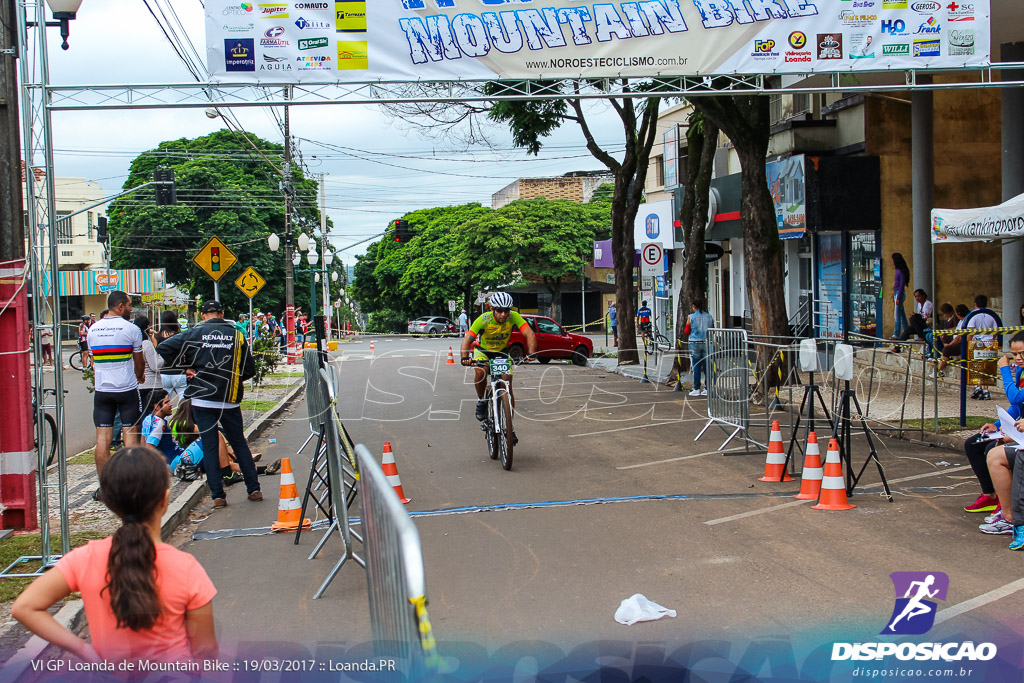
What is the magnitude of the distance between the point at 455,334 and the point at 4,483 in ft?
183

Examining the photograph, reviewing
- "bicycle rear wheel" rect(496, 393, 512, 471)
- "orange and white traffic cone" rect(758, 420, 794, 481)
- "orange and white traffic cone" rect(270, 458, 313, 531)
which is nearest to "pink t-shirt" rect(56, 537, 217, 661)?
"orange and white traffic cone" rect(270, 458, 313, 531)

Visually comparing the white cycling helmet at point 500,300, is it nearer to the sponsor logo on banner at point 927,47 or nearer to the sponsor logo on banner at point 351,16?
the sponsor logo on banner at point 351,16

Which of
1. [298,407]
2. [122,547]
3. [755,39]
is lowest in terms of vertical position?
[298,407]

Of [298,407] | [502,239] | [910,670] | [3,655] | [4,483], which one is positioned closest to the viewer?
[910,670]

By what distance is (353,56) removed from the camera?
34.4 ft

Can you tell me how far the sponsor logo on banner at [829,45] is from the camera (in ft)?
35.6

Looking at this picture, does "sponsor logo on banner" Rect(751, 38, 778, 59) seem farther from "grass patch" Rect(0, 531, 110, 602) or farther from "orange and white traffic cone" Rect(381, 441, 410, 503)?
"grass patch" Rect(0, 531, 110, 602)

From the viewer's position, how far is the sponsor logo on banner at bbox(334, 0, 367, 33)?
34.1 ft

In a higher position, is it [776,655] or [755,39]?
[755,39]

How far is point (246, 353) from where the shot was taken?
9578 millimetres

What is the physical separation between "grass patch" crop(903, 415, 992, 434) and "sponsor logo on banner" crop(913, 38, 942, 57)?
4728 millimetres

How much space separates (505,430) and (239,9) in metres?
5.46

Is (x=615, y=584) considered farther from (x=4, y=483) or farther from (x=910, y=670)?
(x=4, y=483)

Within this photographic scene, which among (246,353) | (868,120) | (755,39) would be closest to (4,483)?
(246,353)
